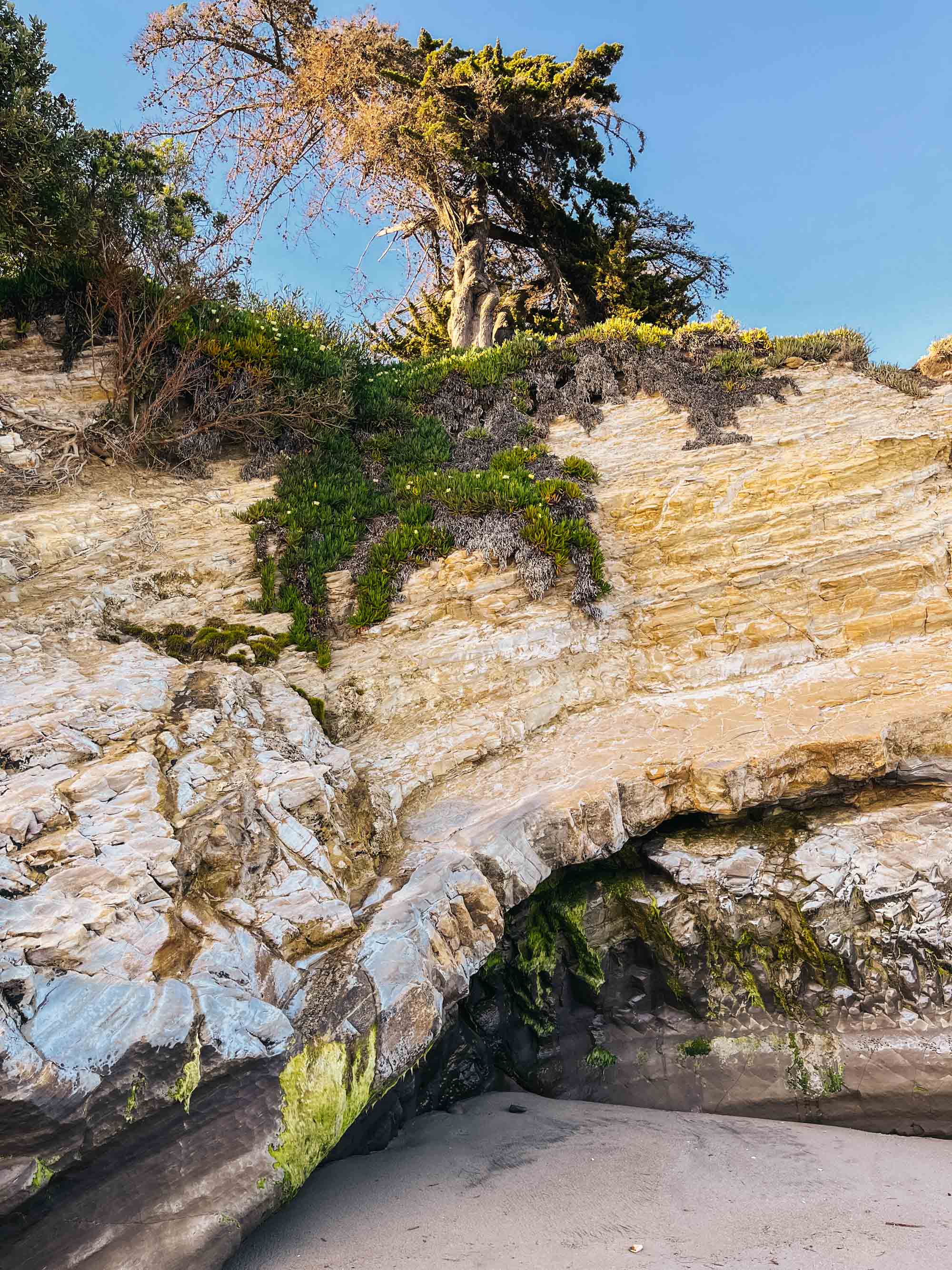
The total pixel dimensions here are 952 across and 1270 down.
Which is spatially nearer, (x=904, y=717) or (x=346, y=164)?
(x=904, y=717)

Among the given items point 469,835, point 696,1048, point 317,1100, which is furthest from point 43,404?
point 696,1048

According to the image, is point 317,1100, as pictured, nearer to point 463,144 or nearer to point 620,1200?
point 620,1200

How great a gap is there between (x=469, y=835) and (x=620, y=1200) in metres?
2.88

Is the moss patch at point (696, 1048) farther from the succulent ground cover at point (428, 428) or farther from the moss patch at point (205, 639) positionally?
the moss patch at point (205, 639)

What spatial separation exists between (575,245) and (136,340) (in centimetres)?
1337

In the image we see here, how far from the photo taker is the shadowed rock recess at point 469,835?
4.18m

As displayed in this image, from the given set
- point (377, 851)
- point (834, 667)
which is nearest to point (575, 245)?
point (834, 667)

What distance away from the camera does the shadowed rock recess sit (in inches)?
165

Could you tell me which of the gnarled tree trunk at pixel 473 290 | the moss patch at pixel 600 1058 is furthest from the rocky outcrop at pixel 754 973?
the gnarled tree trunk at pixel 473 290

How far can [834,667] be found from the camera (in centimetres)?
845

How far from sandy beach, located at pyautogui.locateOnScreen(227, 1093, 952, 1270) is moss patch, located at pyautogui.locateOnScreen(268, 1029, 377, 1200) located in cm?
50

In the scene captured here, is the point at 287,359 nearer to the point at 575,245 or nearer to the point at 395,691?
the point at 395,691

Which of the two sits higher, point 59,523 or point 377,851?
point 59,523

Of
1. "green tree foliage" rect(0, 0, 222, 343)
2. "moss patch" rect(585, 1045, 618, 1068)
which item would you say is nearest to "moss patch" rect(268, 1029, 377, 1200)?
"moss patch" rect(585, 1045, 618, 1068)
